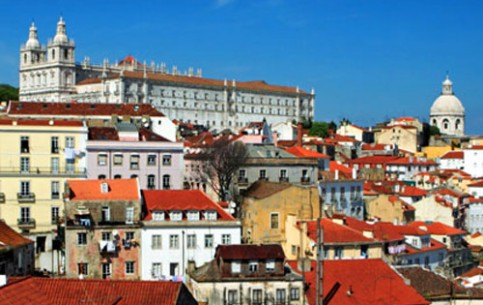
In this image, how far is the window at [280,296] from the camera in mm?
39031

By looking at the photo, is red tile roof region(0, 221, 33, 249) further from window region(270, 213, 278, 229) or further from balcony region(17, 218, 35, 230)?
window region(270, 213, 278, 229)

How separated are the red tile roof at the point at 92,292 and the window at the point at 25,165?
2597 centimetres

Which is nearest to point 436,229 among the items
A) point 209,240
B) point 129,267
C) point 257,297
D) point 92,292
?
point 209,240

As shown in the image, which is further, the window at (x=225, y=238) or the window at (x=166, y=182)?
the window at (x=166, y=182)

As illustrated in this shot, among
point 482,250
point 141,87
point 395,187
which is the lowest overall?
point 482,250

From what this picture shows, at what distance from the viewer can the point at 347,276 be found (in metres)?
41.3

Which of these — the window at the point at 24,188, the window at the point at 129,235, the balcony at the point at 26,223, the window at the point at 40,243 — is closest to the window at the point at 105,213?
the window at the point at 129,235

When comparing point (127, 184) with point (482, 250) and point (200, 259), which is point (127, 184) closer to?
point (200, 259)

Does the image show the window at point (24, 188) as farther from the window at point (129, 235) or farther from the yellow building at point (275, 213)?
the yellow building at point (275, 213)

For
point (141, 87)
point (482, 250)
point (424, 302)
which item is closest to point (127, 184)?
point (424, 302)

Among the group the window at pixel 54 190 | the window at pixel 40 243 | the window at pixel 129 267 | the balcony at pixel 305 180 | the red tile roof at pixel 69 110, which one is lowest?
the window at pixel 129 267

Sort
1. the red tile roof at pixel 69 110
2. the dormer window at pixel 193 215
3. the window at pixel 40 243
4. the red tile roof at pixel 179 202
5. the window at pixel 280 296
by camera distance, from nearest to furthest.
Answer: the window at pixel 280 296
the dormer window at pixel 193 215
the red tile roof at pixel 179 202
the window at pixel 40 243
the red tile roof at pixel 69 110

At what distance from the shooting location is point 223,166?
205 ft

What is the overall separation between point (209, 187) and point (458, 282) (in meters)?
23.5
